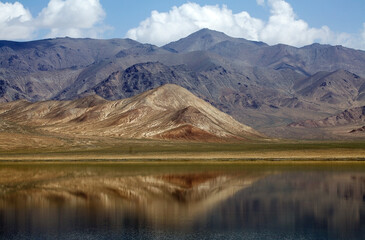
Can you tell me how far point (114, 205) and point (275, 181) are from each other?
2257 centimetres

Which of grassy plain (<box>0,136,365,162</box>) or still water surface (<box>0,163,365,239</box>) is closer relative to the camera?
still water surface (<box>0,163,365,239</box>)

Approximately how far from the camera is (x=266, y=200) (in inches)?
1970

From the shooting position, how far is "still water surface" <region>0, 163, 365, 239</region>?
37.5 metres

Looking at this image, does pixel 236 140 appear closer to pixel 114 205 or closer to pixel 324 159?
pixel 324 159

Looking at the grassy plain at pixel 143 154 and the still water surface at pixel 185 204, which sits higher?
the grassy plain at pixel 143 154

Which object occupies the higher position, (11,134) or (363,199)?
(11,134)

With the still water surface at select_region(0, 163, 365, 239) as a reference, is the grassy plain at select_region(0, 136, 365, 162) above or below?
above

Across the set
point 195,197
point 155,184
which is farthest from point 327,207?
point 155,184

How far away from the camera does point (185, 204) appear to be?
48.6 meters

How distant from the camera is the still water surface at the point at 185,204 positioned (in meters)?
37.5

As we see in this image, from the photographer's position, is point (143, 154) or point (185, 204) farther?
point (143, 154)

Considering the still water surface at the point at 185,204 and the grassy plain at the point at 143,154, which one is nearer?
the still water surface at the point at 185,204

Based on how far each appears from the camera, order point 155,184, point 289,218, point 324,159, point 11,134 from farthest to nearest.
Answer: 1. point 11,134
2. point 324,159
3. point 155,184
4. point 289,218

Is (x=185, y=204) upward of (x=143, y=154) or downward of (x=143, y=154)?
downward
